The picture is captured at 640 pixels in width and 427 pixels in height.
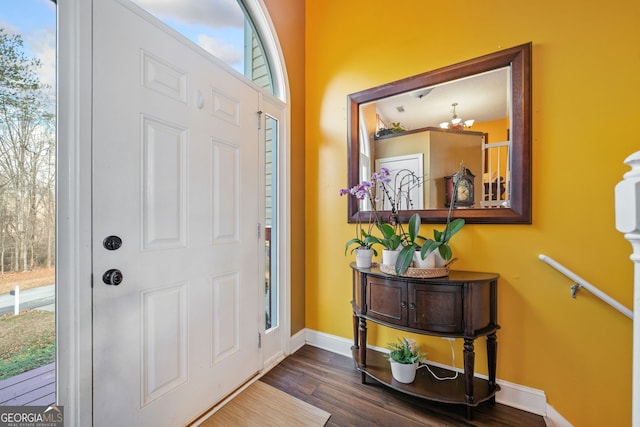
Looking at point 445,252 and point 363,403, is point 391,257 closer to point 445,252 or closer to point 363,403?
point 445,252

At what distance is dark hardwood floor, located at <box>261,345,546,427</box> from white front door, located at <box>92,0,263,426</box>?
35 centimetres

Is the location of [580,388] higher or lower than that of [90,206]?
lower

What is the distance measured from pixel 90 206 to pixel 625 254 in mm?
2440

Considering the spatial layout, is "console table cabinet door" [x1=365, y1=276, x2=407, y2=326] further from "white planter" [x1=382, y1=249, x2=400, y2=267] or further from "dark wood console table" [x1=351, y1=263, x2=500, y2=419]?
"white planter" [x1=382, y1=249, x2=400, y2=267]

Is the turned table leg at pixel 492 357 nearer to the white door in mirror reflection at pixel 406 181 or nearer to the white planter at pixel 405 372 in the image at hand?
the white planter at pixel 405 372

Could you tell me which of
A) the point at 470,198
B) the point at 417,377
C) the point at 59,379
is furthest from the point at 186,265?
the point at 470,198

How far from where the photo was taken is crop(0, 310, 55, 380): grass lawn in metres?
0.93

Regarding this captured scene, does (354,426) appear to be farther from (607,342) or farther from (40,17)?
(40,17)

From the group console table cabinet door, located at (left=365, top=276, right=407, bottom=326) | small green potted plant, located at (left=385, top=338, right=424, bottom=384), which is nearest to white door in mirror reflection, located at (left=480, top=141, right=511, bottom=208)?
console table cabinet door, located at (left=365, top=276, right=407, bottom=326)

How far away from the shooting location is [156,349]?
1.25 metres

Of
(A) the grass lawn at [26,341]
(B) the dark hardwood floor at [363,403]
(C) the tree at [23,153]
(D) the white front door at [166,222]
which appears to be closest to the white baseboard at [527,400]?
(B) the dark hardwood floor at [363,403]

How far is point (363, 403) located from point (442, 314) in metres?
0.73

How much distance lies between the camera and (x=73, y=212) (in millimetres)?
993

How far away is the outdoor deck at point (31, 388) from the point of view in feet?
3.07
